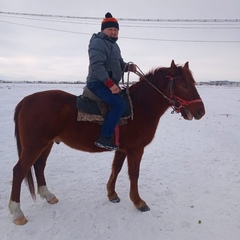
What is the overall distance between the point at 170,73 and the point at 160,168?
2868mm

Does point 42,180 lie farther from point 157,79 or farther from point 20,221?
point 157,79

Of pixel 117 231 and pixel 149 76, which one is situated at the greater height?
pixel 149 76

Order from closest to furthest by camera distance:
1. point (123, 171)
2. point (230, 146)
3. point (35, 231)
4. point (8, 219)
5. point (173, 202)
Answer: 1. point (35, 231)
2. point (8, 219)
3. point (173, 202)
4. point (123, 171)
5. point (230, 146)

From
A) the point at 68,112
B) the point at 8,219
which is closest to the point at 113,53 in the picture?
the point at 68,112

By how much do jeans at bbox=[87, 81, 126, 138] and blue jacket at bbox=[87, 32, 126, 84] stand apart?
0.17 m

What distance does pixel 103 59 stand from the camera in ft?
11.6

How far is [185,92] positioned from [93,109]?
1.42 meters

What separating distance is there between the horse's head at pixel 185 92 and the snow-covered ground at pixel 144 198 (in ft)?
5.27

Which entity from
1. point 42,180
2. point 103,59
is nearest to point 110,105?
point 103,59

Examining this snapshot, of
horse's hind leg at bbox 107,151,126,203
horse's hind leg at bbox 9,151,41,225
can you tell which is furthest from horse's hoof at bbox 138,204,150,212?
horse's hind leg at bbox 9,151,41,225

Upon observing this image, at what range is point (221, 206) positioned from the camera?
13.5 feet

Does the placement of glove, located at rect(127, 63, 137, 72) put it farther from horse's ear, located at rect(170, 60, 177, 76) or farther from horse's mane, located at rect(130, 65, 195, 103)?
horse's ear, located at rect(170, 60, 177, 76)

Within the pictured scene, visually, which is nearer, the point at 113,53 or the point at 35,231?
the point at 35,231

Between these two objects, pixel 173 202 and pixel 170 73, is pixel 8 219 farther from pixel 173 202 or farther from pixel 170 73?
pixel 170 73
